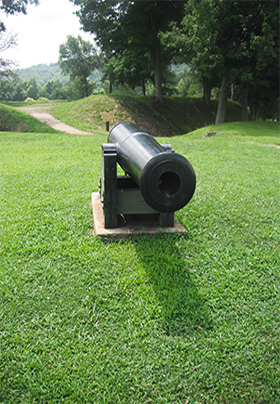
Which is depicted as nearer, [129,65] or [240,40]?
[240,40]

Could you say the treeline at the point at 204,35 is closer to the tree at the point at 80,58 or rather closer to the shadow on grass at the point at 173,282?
the tree at the point at 80,58

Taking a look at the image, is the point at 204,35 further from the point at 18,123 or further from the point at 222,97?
the point at 18,123

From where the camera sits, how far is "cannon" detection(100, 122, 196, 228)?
281 cm

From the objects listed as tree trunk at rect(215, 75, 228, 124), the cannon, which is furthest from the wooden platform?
tree trunk at rect(215, 75, 228, 124)

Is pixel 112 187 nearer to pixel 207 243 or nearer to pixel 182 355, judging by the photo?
pixel 207 243

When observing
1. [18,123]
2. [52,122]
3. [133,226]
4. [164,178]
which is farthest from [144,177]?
[52,122]

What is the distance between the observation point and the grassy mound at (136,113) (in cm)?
2391

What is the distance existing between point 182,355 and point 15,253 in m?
2.03

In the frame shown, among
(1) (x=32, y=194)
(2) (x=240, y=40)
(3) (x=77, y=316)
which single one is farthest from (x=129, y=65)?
(3) (x=77, y=316)

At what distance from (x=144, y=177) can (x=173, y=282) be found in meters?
1.05

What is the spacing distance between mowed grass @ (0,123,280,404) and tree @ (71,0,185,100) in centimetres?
2212

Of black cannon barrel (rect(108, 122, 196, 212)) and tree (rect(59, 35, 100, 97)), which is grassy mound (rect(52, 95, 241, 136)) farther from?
black cannon barrel (rect(108, 122, 196, 212))

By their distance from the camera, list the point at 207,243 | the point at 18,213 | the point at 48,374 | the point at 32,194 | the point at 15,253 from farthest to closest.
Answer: the point at 32,194 → the point at 18,213 → the point at 207,243 → the point at 15,253 → the point at 48,374

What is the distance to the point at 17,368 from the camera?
234 cm
